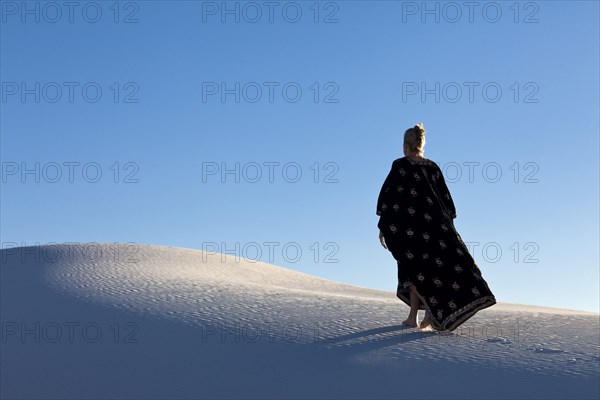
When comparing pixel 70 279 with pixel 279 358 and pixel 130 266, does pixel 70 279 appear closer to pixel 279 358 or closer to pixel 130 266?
pixel 130 266

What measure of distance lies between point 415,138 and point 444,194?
2.00 ft

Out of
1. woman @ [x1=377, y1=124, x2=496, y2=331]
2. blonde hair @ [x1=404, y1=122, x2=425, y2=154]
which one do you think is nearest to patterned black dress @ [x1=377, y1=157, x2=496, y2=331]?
woman @ [x1=377, y1=124, x2=496, y2=331]

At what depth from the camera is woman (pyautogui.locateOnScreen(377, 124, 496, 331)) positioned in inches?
239

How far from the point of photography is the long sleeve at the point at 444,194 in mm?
6352

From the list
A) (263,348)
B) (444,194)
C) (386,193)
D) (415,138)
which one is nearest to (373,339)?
(263,348)

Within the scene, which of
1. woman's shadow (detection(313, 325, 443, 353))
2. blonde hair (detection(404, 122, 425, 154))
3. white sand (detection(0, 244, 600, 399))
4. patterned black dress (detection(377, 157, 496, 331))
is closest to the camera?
white sand (detection(0, 244, 600, 399))

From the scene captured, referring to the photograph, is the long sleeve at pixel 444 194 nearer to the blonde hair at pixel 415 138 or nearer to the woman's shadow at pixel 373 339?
the blonde hair at pixel 415 138

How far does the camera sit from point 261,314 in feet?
23.2

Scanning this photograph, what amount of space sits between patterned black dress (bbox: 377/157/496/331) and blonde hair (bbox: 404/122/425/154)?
12 cm

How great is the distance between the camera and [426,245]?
Result: 20.2 ft

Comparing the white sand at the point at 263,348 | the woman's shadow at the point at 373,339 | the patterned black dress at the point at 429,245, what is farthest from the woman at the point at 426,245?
the white sand at the point at 263,348

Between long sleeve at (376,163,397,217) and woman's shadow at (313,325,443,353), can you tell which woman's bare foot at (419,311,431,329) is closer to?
woman's shadow at (313,325,443,353)

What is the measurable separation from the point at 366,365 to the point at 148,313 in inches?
110

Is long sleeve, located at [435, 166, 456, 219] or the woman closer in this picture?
the woman
